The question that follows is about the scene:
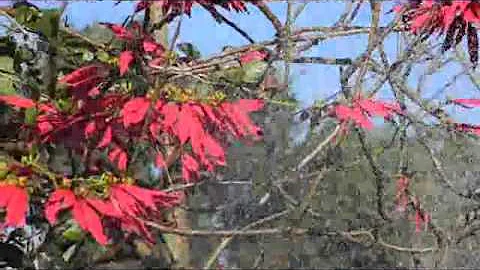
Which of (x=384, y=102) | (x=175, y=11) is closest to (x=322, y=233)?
(x=384, y=102)

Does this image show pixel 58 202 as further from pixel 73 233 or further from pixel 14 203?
pixel 73 233

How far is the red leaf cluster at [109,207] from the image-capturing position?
0.68 m

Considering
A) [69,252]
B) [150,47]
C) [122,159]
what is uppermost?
[150,47]

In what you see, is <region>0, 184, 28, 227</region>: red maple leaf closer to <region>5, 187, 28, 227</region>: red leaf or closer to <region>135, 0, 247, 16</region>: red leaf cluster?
<region>5, 187, 28, 227</region>: red leaf

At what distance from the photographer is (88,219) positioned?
2.22 ft

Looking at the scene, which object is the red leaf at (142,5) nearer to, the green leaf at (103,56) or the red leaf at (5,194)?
the green leaf at (103,56)

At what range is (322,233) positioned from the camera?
35.5 inches

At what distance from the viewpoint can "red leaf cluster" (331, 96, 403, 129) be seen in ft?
2.71

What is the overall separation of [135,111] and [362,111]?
22cm

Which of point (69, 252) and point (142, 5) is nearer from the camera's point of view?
point (142, 5)

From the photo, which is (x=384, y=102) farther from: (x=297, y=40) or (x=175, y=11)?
(x=175, y=11)

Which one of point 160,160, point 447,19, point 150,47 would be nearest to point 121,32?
point 150,47

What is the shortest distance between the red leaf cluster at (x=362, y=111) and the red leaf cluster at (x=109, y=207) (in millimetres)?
189

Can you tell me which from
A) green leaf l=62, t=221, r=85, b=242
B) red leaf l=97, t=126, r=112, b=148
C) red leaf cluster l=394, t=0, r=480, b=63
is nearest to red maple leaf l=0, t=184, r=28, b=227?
red leaf l=97, t=126, r=112, b=148
